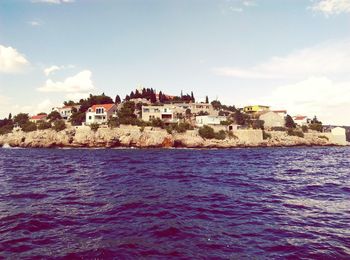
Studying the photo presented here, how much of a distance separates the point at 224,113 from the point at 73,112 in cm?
5914

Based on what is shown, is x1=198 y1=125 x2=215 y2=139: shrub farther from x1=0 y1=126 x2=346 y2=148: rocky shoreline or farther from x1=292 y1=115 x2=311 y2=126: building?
x1=292 y1=115 x2=311 y2=126: building

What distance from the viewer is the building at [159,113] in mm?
105394

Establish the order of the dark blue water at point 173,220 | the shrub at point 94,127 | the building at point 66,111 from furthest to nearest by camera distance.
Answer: the building at point 66,111
the shrub at point 94,127
the dark blue water at point 173,220

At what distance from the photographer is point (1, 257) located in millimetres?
10234

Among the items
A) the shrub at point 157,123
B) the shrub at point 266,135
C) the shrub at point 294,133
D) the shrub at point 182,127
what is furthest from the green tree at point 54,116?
the shrub at point 294,133

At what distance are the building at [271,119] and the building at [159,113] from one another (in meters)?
37.9

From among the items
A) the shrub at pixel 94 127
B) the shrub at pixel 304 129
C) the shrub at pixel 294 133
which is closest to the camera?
the shrub at pixel 94 127

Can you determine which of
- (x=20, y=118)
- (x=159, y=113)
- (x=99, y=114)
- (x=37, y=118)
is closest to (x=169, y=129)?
(x=159, y=113)

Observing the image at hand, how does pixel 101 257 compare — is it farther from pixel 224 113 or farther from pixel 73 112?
pixel 224 113

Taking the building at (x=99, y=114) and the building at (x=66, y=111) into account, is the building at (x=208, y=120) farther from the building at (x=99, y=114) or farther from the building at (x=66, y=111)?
the building at (x=66, y=111)

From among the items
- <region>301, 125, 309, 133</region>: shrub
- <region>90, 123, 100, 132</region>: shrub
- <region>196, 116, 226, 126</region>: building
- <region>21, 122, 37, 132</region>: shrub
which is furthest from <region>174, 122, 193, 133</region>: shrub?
<region>21, 122, 37, 132</region>: shrub

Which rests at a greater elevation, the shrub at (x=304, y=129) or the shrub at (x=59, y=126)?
the shrub at (x=59, y=126)

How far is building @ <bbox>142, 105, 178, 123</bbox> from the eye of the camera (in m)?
105

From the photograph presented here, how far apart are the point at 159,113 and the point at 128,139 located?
19.6 m
